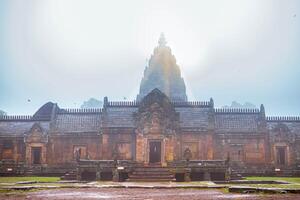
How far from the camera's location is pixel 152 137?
37531mm

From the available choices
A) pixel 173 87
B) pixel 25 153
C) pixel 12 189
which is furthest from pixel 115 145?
pixel 173 87

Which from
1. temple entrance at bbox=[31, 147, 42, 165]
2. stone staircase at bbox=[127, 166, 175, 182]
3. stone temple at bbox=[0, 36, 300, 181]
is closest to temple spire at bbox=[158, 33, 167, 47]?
stone temple at bbox=[0, 36, 300, 181]

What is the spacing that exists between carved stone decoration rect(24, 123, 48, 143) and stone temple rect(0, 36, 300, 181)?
4.4 inches

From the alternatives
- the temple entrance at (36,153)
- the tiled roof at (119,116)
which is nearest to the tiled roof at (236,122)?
the tiled roof at (119,116)

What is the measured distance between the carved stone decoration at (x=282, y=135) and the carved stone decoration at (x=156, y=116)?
11.2 metres

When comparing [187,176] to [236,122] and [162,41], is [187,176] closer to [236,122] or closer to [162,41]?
[236,122]

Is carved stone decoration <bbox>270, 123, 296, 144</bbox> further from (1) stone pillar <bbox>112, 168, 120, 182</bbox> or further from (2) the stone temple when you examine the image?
(1) stone pillar <bbox>112, 168, 120, 182</bbox>

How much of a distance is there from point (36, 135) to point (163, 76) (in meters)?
40.1

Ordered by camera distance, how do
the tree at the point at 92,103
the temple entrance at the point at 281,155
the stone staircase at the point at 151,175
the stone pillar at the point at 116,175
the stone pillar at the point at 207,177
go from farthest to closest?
the tree at the point at 92,103, the temple entrance at the point at 281,155, the stone pillar at the point at 207,177, the stone pillar at the point at 116,175, the stone staircase at the point at 151,175

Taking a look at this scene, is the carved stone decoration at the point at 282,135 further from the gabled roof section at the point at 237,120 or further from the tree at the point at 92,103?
the tree at the point at 92,103

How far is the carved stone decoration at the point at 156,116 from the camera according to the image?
3775 centimetres

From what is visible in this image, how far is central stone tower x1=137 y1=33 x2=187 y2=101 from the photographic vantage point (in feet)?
248

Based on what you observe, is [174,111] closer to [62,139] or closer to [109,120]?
[109,120]

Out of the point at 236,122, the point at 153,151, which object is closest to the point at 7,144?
the point at 153,151
